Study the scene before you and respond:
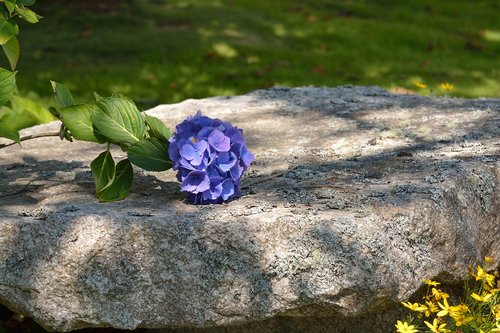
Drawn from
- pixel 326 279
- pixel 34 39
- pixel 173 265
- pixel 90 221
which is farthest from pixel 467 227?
pixel 34 39

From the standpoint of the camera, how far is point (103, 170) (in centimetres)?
260

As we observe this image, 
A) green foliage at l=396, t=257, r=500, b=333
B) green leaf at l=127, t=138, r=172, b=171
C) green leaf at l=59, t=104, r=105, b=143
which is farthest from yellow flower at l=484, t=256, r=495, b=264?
green leaf at l=59, t=104, r=105, b=143

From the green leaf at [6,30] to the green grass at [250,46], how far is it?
4.11 m

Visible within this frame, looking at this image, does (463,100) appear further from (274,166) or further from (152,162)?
(152,162)

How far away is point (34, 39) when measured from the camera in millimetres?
9266

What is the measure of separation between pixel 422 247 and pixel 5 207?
1.44 m

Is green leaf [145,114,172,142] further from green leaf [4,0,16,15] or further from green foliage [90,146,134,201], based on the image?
green leaf [4,0,16,15]

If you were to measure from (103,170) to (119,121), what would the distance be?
0.18m

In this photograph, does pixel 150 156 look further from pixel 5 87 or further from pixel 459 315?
pixel 459 315

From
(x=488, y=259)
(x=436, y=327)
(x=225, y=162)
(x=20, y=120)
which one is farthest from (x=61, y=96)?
(x=20, y=120)

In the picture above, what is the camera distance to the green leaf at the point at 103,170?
259 centimetres

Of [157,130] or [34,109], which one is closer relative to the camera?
[157,130]

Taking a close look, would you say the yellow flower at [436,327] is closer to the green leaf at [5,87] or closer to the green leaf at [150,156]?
the green leaf at [150,156]

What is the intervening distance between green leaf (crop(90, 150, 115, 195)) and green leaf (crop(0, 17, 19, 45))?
54 cm
